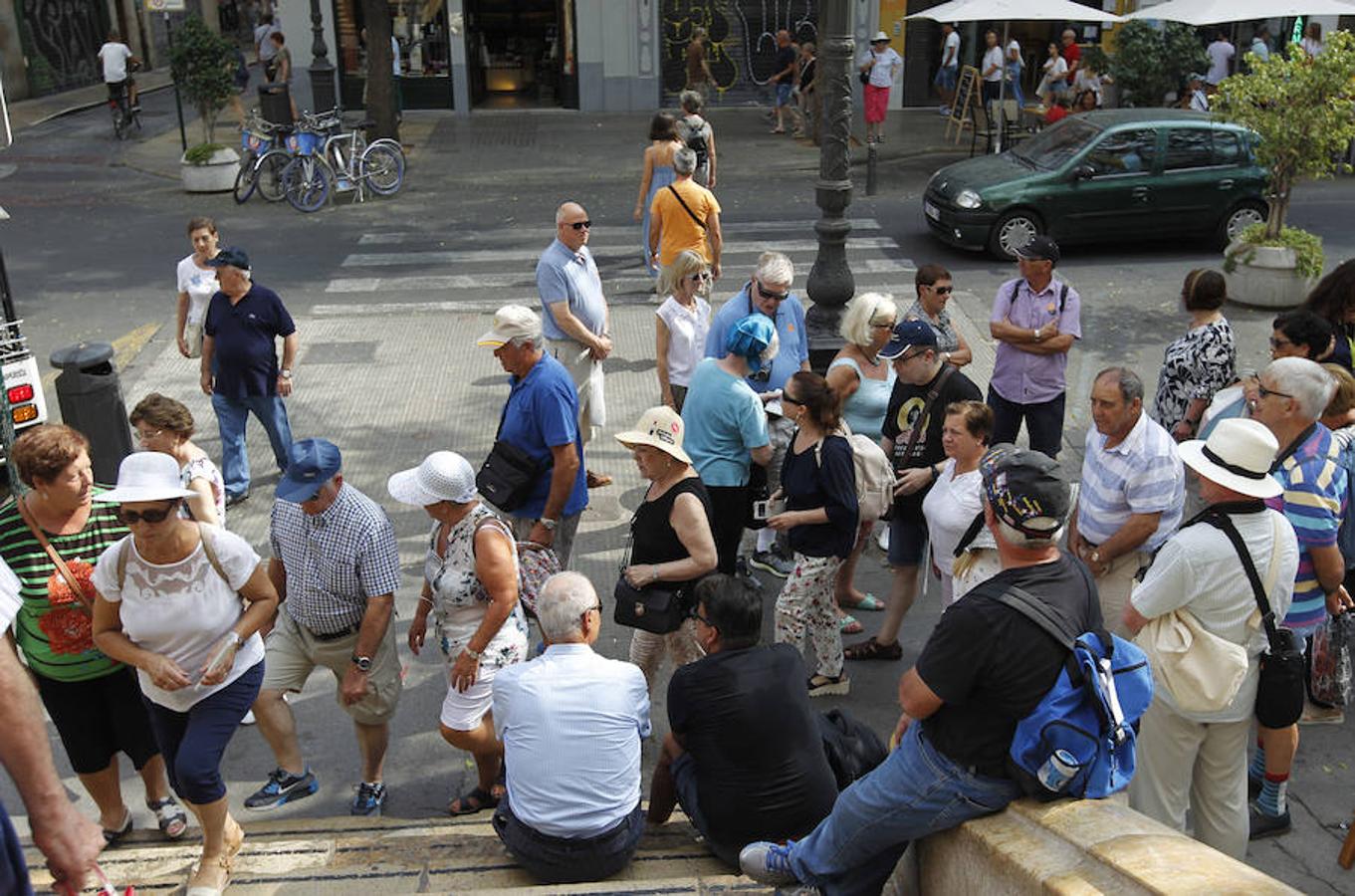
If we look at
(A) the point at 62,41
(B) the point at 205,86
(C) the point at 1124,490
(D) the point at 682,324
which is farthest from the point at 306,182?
(A) the point at 62,41

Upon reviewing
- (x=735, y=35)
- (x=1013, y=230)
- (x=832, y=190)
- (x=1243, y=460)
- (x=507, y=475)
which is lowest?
(x=1013, y=230)

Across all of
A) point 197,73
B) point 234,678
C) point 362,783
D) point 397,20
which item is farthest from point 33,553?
point 397,20

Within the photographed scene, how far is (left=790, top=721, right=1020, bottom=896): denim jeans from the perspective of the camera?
3.47m

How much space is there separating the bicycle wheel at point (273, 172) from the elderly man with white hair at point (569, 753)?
14650 mm

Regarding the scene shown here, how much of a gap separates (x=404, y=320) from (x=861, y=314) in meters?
7.01

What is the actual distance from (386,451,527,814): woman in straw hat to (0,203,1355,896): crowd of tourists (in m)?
0.01

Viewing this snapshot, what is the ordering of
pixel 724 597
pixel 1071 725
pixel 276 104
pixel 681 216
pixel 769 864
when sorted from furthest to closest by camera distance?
1. pixel 276 104
2. pixel 681 216
3. pixel 724 597
4. pixel 769 864
5. pixel 1071 725

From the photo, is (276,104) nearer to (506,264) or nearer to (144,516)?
(506,264)

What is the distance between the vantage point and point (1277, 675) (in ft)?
14.8

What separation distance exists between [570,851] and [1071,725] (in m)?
1.85

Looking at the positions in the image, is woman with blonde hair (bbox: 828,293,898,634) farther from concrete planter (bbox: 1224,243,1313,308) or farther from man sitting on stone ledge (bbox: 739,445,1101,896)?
concrete planter (bbox: 1224,243,1313,308)

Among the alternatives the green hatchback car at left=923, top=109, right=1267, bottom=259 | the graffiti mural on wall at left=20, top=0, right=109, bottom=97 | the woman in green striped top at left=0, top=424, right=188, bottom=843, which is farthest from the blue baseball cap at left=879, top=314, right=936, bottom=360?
the graffiti mural on wall at left=20, top=0, right=109, bottom=97

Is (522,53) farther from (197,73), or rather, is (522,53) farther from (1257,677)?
(1257,677)

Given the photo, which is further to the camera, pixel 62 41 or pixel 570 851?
pixel 62 41
